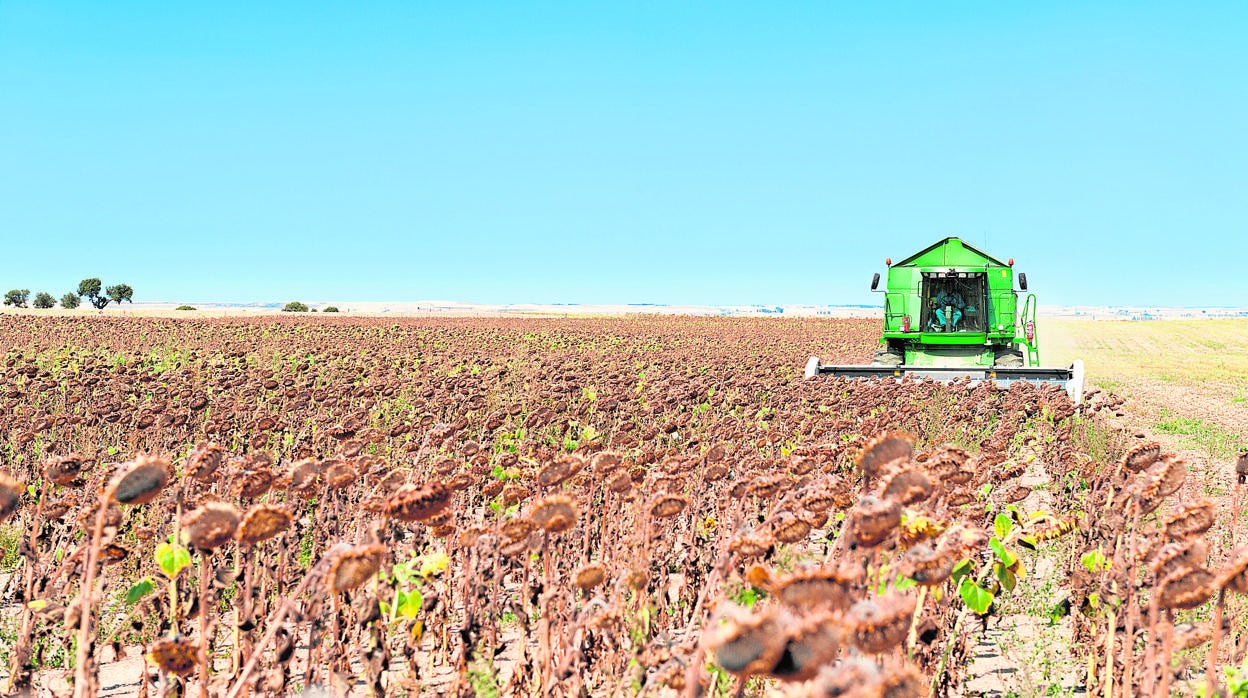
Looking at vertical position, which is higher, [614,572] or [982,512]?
[982,512]

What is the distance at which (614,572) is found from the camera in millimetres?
4520

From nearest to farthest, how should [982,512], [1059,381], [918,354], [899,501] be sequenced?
[899,501] → [982,512] → [1059,381] → [918,354]

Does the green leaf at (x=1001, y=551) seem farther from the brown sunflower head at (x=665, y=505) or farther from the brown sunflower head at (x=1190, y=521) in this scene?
the brown sunflower head at (x=665, y=505)

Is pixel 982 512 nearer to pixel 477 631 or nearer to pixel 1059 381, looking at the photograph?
pixel 477 631

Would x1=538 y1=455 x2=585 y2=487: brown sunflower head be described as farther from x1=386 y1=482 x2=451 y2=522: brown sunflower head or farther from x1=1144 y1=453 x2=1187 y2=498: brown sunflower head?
x1=1144 y1=453 x2=1187 y2=498: brown sunflower head

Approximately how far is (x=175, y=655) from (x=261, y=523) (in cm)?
45

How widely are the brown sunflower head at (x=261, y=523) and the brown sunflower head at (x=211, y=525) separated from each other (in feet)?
0.11

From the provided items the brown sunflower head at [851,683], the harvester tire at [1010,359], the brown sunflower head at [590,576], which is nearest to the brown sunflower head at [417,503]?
the brown sunflower head at [590,576]

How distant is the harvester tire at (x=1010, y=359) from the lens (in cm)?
1670

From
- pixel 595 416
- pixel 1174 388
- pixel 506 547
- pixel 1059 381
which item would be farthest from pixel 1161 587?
pixel 1174 388

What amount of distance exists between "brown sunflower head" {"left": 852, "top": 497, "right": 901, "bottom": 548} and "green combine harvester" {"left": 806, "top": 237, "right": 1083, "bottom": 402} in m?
15.3

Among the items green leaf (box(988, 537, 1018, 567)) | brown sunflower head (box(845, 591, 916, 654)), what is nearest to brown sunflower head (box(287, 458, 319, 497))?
brown sunflower head (box(845, 591, 916, 654))

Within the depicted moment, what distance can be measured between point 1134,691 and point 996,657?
1017 mm

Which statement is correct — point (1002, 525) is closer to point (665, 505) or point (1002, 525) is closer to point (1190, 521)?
point (1190, 521)
